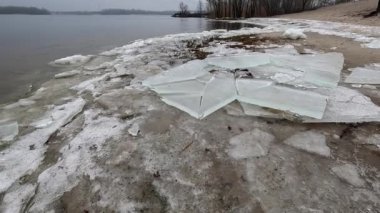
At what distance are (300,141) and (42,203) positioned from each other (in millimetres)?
1936

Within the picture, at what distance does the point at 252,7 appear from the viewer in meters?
27.2

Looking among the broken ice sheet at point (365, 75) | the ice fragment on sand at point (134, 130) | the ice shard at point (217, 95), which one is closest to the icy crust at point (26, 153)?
the ice fragment on sand at point (134, 130)

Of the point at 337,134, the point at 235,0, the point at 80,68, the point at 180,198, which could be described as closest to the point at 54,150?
the point at 180,198

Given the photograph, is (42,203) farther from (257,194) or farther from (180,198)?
(257,194)

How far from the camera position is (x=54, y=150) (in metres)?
2.07

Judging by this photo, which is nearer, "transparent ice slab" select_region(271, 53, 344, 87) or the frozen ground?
the frozen ground

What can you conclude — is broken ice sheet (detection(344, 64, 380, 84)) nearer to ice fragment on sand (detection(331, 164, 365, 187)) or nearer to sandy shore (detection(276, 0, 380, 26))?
ice fragment on sand (detection(331, 164, 365, 187))

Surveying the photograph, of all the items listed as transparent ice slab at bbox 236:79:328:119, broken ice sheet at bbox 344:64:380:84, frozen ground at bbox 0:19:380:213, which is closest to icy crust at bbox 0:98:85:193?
frozen ground at bbox 0:19:380:213

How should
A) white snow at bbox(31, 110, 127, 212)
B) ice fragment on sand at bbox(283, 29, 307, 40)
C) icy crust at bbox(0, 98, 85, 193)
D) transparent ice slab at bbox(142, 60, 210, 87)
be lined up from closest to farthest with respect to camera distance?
1. white snow at bbox(31, 110, 127, 212)
2. icy crust at bbox(0, 98, 85, 193)
3. transparent ice slab at bbox(142, 60, 210, 87)
4. ice fragment on sand at bbox(283, 29, 307, 40)

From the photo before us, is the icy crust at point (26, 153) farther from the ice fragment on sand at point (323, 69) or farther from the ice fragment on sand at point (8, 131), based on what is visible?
the ice fragment on sand at point (323, 69)

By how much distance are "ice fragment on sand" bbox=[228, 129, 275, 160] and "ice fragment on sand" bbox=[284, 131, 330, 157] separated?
175 mm

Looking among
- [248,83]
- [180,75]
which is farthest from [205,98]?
[180,75]

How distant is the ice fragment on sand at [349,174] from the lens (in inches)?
61.6

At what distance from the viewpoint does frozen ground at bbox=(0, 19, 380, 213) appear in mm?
1482
